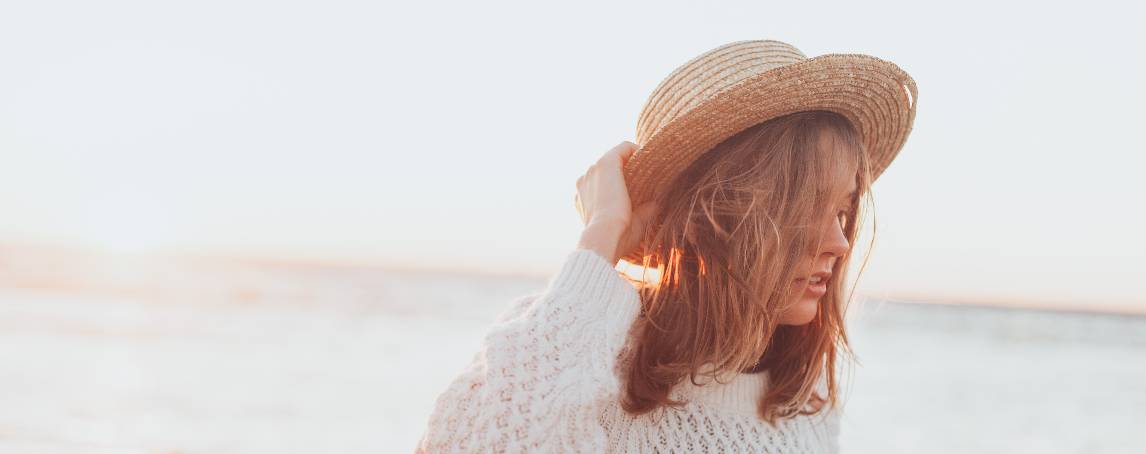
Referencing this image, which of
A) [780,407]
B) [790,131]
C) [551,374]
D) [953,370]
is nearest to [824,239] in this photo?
[790,131]

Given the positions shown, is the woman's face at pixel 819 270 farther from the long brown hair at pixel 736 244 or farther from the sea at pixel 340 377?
the sea at pixel 340 377

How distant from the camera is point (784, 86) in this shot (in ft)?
4.91

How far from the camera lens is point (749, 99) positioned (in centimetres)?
151

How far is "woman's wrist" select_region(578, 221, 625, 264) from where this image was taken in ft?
5.16

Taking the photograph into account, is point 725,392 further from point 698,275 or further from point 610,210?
point 610,210

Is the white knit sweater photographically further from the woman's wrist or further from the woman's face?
the woman's face

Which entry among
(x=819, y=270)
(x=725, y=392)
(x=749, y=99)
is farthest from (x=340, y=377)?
(x=749, y=99)

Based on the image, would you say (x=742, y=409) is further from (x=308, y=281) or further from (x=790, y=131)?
(x=308, y=281)

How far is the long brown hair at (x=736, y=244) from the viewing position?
1.53 metres

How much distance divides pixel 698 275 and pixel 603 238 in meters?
0.19

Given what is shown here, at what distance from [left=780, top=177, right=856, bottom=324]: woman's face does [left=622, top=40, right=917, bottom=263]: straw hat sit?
165 millimetres

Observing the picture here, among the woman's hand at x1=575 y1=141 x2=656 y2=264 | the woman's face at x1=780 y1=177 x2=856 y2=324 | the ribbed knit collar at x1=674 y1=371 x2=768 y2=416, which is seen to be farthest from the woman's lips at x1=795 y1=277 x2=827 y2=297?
the woman's hand at x1=575 y1=141 x2=656 y2=264

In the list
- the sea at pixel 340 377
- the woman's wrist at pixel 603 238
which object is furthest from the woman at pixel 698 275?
the sea at pixel 340 377

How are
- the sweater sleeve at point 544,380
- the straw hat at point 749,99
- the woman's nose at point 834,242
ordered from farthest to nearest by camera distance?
the woman's nose at point 834,242, the straw hat at point 749,99, the sweater sleeve at point 544,380
